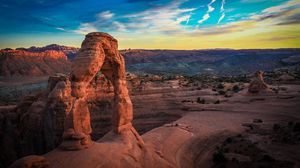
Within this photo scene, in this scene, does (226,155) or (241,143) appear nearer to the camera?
(226,155)

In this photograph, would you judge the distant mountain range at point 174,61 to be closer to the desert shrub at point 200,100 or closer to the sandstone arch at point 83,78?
the desert shrub at point 200,100

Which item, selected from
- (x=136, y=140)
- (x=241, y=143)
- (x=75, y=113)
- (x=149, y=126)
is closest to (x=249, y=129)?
(x=241, y=143)

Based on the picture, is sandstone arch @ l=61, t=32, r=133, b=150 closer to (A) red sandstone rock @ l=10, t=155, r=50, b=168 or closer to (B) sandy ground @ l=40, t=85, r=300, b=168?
(B) sandy ground @ l=40, t=85, r=300, b=168

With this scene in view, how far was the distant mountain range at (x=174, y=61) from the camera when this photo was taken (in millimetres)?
93306

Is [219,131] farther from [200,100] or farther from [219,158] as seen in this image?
[200,100]

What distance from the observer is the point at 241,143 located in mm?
16734

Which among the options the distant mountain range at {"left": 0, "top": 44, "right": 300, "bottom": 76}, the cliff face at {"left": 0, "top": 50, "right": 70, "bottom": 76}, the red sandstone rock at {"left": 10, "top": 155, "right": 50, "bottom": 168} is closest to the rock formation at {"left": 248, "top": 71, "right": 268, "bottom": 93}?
the red sandstone rock at {"left": 10, "top": 155, "right": 50, "bottom": 168}

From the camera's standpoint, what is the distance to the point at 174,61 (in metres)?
135

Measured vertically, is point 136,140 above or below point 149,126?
above

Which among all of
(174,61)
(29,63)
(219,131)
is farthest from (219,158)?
(174,61)

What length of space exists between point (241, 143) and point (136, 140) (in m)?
7.46

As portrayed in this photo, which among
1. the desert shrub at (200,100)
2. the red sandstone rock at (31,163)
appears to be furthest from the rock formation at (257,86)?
the red sandstone rock at (31,163)

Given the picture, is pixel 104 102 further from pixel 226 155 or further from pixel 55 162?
pixel 55 162

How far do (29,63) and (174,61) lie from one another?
7086cm
